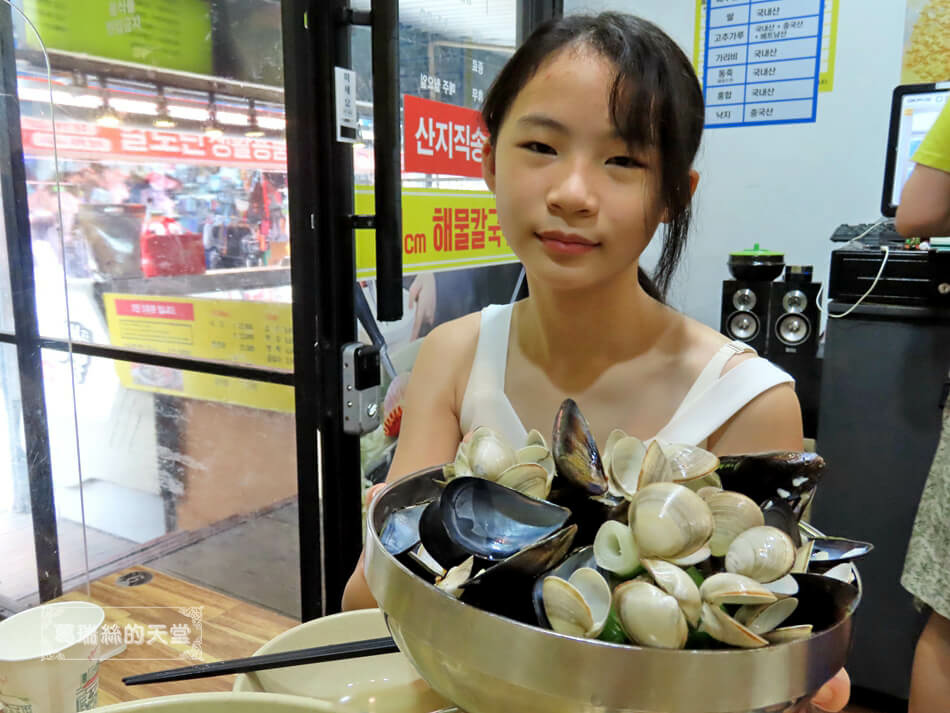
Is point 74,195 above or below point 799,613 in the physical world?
above

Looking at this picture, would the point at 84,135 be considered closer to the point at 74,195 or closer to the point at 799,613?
the point at 74,195

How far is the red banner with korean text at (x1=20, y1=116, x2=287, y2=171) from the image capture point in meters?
1.72

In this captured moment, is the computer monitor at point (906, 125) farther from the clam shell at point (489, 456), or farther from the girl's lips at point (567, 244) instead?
the clam shell at point (489, 456)

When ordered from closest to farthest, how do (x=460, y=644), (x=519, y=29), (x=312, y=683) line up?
(x=460, y=644) → (x=312, y=683) → (x=519, y=29)

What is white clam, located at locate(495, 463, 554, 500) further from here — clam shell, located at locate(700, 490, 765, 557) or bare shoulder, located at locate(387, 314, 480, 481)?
bare shoulder, located at locate(387, 314, 480, 481)

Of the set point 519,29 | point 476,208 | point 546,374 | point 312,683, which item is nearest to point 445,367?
point 546,374

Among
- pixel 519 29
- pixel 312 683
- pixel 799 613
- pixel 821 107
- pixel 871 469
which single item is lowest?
pixel 871 469

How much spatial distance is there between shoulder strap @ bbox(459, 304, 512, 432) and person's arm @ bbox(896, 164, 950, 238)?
0.88 meters

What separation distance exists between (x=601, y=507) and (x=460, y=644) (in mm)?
122

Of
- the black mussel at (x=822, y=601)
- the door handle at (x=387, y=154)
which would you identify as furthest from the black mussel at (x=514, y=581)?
the door handle at (x=387, y=154)

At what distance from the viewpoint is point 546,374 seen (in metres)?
0.91

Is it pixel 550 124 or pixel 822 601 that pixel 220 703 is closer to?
pixel 822 601

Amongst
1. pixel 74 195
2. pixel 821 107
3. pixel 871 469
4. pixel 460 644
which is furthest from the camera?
pixel 821 107

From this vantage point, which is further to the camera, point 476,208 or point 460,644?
point 476,208
